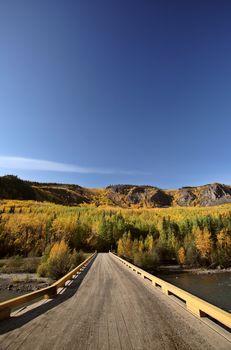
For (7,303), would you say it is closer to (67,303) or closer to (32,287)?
(67,303)

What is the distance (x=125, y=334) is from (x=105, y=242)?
84.5m

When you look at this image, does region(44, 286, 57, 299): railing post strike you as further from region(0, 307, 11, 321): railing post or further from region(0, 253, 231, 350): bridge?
region(0, 307, 11, 321): railing post

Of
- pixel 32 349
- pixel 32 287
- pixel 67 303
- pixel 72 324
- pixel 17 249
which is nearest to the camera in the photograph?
pixel 32 349

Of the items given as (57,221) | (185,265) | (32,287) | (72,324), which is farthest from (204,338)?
(57,221)

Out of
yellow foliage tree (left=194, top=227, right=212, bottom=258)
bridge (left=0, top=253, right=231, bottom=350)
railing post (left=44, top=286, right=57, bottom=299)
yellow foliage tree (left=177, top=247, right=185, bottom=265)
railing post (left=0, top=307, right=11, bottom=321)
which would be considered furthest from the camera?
yellow foliage tree (left=194, top=227, right=212, bottom=258)

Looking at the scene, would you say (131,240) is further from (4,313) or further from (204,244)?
(4,313)

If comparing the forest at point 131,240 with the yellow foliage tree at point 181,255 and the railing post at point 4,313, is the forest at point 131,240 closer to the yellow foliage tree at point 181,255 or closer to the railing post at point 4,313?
the yellow foliage tree at point 181,255

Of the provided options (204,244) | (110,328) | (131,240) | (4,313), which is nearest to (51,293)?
(4,313)

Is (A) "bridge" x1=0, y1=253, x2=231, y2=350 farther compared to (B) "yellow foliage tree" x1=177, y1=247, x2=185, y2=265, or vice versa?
(B) "yellow foliage tree" x1=177, y1=247, x2=185, y2=265

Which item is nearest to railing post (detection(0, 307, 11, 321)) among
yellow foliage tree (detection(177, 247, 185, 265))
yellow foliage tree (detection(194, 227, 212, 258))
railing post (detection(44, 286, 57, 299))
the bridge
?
the bridge

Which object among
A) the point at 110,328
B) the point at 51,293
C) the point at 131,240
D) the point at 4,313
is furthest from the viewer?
the point at 131,240

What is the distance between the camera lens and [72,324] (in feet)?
18.7

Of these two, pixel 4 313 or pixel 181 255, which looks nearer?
pixel 4 313

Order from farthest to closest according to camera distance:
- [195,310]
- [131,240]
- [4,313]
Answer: [131,240]
[195,310]
[4,313]
